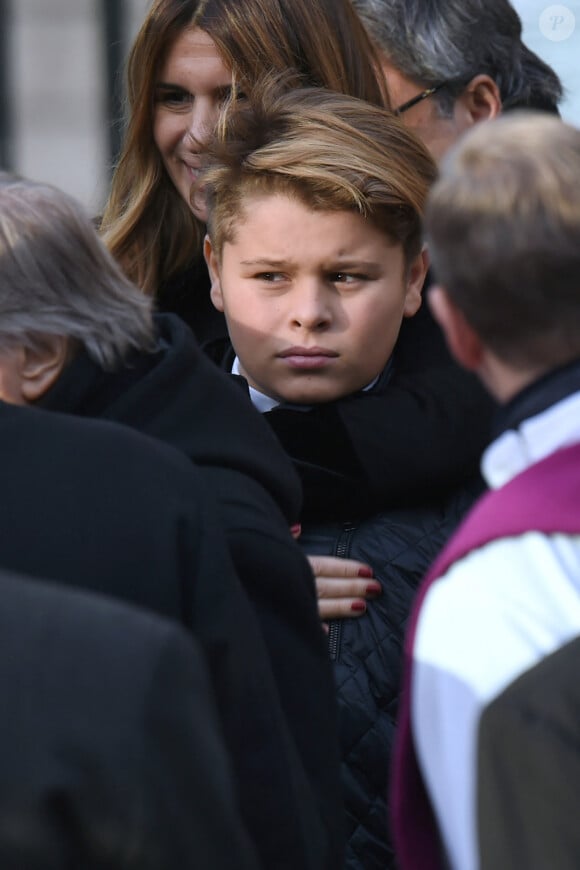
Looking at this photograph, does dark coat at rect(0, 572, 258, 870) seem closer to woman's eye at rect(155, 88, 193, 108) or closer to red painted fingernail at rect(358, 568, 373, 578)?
red painted fingernail at rect(358, 568, 373, 578)

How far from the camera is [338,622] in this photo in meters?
2.31

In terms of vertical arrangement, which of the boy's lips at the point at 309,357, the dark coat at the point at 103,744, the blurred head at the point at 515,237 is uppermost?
the blurred head at the point at 515,237

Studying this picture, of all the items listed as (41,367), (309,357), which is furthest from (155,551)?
(309,357)

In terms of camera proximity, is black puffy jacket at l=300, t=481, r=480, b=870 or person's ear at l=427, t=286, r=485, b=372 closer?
person's ear at l=427, t=286, r=485, b=372

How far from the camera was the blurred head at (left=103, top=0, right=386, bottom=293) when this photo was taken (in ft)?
9.33

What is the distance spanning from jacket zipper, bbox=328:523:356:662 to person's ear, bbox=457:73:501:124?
4.50 ft

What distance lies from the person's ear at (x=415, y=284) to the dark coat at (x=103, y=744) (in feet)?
4.42

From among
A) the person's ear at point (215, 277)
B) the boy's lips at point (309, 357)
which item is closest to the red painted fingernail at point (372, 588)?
the boy's lips at point (309, 357)

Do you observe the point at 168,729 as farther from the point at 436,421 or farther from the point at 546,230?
the point at 436,421

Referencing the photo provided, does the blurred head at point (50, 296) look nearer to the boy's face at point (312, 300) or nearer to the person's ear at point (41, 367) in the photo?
the person's ear at point (41, 367)

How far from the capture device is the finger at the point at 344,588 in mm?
2266

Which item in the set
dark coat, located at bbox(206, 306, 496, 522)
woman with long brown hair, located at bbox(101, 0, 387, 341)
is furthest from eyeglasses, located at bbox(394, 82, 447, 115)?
dark coat, located at bbox(206, 306, 496, 522)

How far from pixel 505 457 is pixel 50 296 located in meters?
0.64

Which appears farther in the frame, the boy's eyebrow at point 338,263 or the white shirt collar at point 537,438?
the boy's eyebrow at point 338,263
